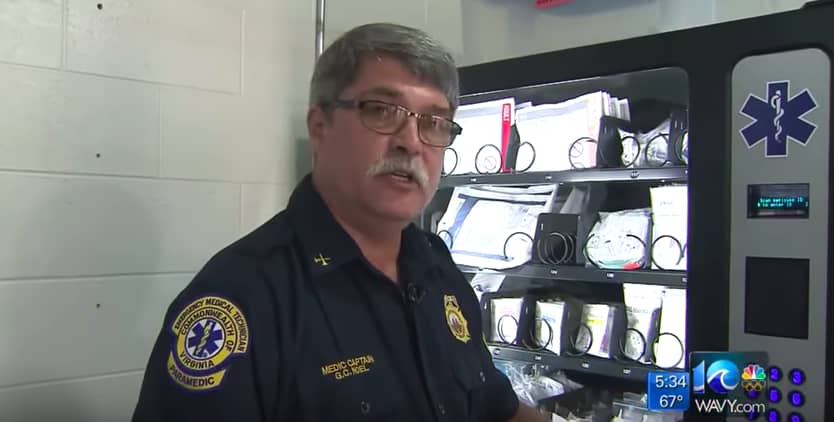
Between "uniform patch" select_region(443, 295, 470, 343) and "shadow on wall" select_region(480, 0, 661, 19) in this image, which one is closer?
"uniform patch" select_region(443, 295, 470, 343)

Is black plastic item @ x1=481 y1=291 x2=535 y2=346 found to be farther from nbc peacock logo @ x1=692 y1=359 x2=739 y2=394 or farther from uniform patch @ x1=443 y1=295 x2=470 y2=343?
nbc peacock logo @ x1=692 y1=359 x2=739 y2=394

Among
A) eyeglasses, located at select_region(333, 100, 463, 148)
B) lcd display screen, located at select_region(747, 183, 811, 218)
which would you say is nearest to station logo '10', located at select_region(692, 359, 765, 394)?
lcd display screen, located at select_region(747, 183, 811, 218)

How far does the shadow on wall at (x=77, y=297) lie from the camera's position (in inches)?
69.5

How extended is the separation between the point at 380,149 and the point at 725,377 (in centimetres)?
91

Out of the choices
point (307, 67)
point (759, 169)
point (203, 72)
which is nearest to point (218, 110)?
point (203, 72)

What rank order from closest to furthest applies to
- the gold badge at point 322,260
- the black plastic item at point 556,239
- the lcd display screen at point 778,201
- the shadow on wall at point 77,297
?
1. the gold badge at point 322,260
2. the lcd display screen at point 778,201
3. the shadow on wall at point 77,297
4. the black plastic item at point 556,239

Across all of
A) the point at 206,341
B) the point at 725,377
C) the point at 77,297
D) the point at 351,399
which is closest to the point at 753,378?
the point at 725,377

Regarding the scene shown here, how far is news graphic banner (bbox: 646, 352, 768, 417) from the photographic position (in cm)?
153

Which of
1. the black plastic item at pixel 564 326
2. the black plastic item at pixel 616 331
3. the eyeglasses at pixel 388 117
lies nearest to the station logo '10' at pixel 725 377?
the black plastic item at pixel 616 331

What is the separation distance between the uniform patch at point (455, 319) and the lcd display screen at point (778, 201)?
68 centimetres

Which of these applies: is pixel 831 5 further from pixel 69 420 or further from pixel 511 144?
pixel 69 420

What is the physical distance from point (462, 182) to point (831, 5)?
111 cm

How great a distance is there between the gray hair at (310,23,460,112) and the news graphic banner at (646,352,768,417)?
85 centimetres

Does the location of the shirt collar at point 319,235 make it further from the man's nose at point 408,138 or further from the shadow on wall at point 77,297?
the shadow on wall at point 77,297
